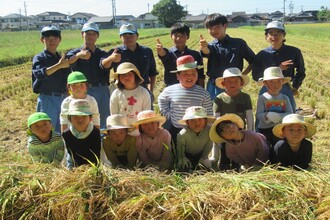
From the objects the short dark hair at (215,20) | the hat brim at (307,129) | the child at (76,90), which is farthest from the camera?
the short dark hair at (215,20)

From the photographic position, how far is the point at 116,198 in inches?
99.3

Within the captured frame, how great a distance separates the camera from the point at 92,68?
4.89 meters

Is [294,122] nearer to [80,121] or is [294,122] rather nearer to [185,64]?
[185,64]

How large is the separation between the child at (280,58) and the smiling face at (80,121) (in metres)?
2.33

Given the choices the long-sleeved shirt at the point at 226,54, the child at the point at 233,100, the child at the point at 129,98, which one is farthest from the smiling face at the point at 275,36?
the child at the point at 129,98

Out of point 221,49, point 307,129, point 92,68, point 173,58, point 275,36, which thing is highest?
point 275,36

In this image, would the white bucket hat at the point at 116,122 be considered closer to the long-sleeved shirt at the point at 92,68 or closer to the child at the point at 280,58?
the long-sleeved shirt at the point at 92,68

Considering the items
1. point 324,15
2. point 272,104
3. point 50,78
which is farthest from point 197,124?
point 324,15

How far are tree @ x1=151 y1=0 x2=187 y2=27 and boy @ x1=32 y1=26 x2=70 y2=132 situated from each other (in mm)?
78598

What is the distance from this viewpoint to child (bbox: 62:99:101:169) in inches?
150

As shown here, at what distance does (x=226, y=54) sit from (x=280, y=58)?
2.46 feet

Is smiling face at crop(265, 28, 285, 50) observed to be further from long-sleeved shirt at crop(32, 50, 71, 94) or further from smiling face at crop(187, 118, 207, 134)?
long-sleeved shirt at crop(32, 50, 71, 94)

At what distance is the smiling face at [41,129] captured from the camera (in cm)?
385

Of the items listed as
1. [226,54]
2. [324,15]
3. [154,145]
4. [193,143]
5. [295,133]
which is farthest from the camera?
[324,15]
